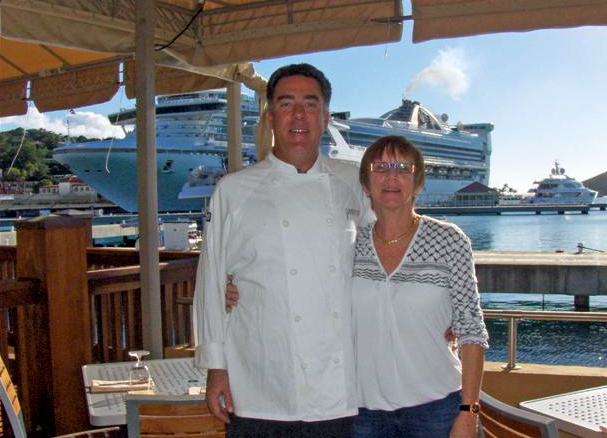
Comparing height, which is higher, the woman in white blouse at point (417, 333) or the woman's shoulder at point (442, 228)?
the woman's shoulder at point (442, 228)

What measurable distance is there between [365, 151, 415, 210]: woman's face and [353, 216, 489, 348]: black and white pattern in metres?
0.09

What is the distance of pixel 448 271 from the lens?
4.65 ft

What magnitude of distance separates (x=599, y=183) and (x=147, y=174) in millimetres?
115057

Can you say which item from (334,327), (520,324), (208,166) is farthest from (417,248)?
(208,166)

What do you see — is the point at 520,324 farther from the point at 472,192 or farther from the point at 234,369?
the point at 472,192

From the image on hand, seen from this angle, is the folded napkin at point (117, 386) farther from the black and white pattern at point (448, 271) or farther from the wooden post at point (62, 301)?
the black and white pattern at point (448, 271)

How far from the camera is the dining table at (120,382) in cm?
181

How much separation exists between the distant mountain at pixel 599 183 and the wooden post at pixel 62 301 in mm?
113021

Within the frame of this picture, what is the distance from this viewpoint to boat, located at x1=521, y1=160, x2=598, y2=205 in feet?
212

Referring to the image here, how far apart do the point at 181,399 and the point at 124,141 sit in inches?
1242

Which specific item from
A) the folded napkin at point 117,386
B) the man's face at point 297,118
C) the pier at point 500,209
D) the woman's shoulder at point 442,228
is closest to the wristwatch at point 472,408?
the woman's shoulder at point 442,228

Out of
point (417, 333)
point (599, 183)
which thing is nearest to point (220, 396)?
point (417, 333)

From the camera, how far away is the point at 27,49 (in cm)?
386

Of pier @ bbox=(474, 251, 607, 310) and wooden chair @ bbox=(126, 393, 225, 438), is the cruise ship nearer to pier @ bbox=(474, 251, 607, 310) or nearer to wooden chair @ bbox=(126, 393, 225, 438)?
pier @ bbox=(474, 251, 607, 310)
